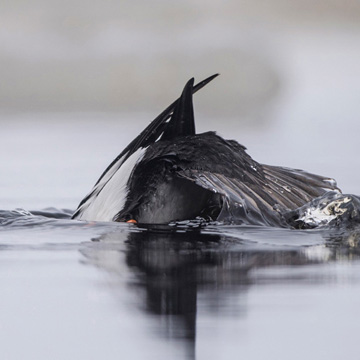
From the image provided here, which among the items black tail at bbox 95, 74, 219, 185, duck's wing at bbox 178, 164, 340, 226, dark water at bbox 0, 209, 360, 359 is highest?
black tail at bbox 95, 74, 219, 185

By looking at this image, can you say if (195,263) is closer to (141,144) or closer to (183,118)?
(183,118)

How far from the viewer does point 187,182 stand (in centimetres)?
416

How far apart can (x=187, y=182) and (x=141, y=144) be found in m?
0.39

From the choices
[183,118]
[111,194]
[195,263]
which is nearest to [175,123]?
[183,118]

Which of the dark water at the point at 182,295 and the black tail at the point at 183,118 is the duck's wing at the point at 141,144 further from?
the dark water at the point at 182,295

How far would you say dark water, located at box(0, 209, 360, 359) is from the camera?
2158mm

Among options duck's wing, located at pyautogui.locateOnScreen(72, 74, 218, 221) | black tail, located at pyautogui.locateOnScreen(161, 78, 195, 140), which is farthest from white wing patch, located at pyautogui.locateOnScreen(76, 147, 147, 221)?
black tail, located at pyautogui.locateOnScreen(161, 78, 195, 140)

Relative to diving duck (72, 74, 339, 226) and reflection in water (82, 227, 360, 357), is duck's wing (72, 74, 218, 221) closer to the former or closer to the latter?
diving duck (72, 74, 339, 226)

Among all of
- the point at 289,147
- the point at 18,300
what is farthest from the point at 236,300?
the point at 289,147

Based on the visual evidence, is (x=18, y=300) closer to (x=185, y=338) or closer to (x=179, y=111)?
(x=185, y=338)

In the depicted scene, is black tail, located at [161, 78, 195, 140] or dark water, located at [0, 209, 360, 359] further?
black tail, located at [161, 78, 195, 140]

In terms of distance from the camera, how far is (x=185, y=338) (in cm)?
219

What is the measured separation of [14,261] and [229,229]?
1090 mm

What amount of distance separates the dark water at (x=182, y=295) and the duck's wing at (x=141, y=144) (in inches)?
17.9
